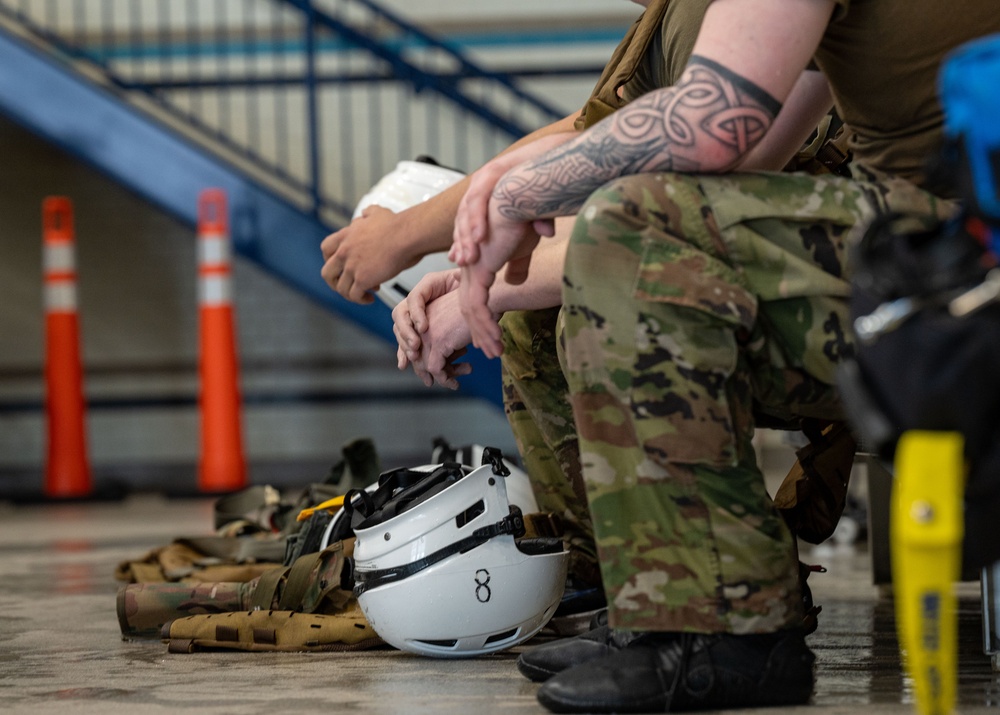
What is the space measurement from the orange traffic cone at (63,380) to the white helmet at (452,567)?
4173 mm

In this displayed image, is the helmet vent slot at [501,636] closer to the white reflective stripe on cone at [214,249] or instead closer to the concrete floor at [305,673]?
the concrete floor at [305,673]

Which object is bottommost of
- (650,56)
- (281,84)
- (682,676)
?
(682,676)

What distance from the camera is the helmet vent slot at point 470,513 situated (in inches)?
78.8

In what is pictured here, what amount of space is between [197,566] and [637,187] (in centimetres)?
172

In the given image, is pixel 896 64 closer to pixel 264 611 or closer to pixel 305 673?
pixel 305 673

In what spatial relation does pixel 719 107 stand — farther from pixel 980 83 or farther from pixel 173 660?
pixel 173 660

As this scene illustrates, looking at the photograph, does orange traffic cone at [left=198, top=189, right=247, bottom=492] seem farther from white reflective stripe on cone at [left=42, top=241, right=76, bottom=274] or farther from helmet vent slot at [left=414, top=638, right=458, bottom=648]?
helmet vent slot at [left=414, top=638, right=458, bottom=648]

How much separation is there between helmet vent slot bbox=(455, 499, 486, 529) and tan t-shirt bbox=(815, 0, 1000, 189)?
2.60 feet

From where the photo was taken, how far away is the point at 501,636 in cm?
206

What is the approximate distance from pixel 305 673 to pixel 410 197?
1.37 meters

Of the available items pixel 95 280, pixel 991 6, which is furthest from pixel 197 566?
pixel 95 280

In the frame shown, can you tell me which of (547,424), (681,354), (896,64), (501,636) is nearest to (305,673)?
(501,636)

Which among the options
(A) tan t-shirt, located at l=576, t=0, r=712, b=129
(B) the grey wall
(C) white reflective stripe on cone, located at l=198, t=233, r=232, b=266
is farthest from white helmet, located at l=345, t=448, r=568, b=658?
(B) the grey wall

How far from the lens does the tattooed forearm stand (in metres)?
1.52
